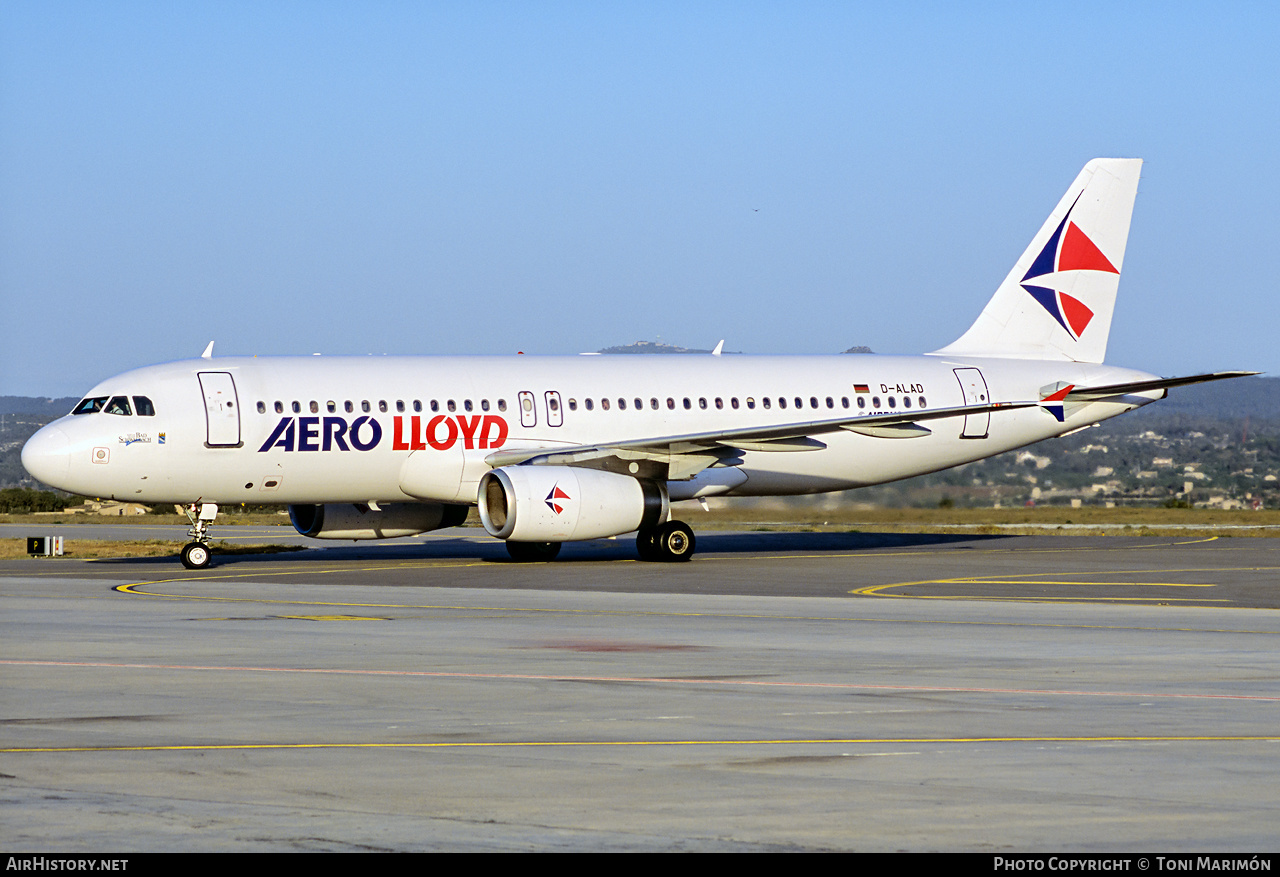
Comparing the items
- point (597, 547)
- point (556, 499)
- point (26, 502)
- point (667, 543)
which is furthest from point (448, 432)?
point (26, 502)

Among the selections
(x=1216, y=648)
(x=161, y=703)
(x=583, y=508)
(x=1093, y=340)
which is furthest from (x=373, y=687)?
(x=1093, y=340)

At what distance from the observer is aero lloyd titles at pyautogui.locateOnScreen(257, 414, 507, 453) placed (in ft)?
106

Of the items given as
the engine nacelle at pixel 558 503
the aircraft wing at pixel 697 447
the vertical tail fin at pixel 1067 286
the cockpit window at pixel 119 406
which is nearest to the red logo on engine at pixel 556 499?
the engine nacelle at pixel 558 503

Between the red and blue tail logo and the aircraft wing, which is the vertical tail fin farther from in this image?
the aircraft wing

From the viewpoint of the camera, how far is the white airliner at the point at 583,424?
31812mm

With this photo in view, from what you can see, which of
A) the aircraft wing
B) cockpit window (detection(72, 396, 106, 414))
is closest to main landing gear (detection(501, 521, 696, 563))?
the aircraft wing

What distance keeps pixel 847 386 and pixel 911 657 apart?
2066cm

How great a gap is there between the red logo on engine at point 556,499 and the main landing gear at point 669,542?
2701 millimetres

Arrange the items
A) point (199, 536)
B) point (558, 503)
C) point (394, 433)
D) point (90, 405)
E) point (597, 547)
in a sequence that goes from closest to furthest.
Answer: point (558, 503)
point (90, 405)
point (199, 536)
point (394, 433)
point (597, 547)

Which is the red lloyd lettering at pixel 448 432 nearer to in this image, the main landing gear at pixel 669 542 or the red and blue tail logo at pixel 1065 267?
the main landing gear at pixel 669 542

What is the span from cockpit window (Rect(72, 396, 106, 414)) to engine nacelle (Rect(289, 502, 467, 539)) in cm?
445

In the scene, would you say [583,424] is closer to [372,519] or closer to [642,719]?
[372,519]

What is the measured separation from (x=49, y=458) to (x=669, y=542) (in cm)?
1172

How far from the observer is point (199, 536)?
107 ft
